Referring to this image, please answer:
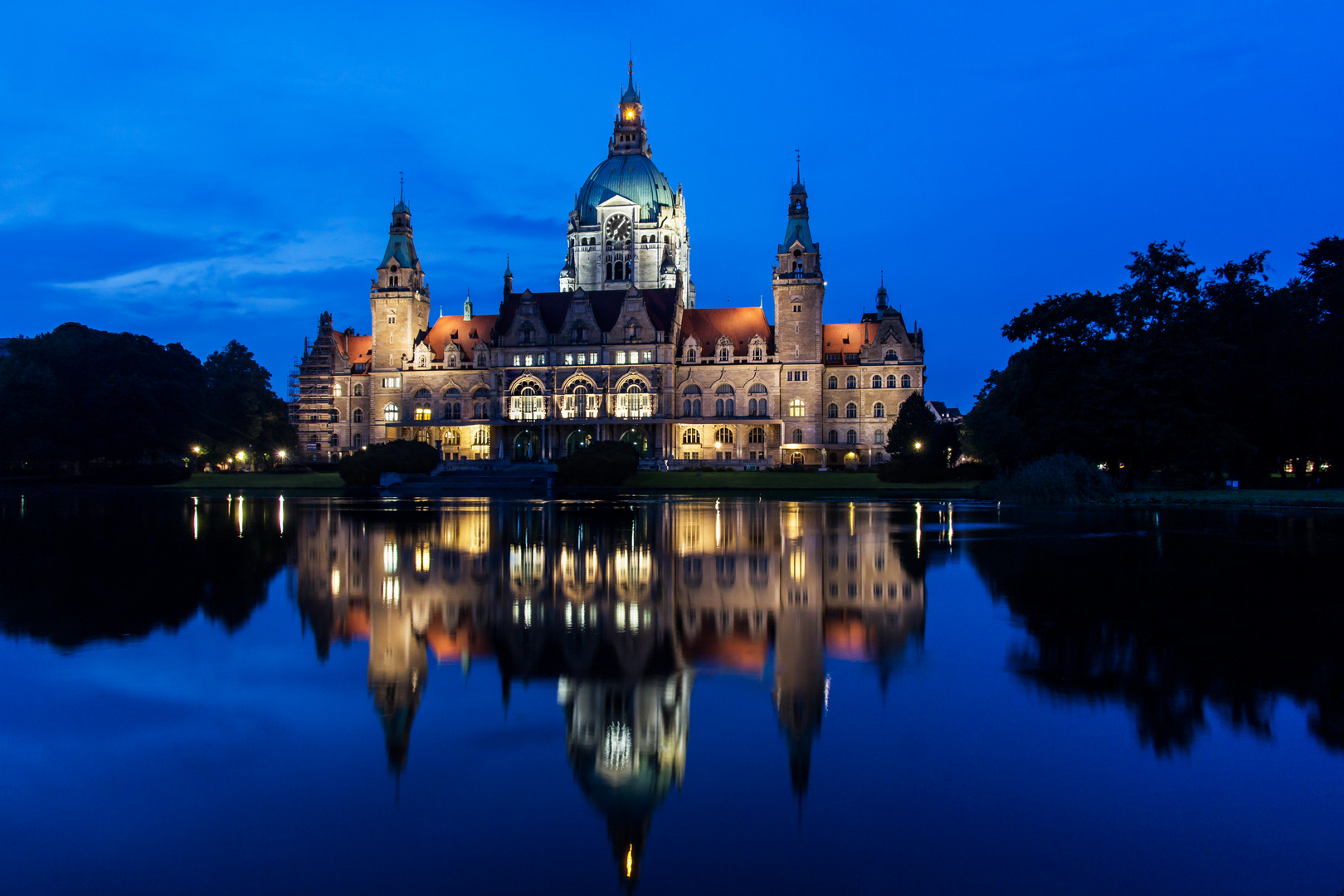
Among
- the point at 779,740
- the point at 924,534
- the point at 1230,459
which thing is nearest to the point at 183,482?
the point at 924,534

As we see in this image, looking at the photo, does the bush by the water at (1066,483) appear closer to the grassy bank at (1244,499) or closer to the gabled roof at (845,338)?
the grassy bank at (1244,499)

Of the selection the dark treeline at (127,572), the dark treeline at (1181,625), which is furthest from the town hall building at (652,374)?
the dark treeline at (1181,625)

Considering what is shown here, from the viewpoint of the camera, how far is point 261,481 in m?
74.7

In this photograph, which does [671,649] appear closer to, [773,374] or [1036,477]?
[1036,477]

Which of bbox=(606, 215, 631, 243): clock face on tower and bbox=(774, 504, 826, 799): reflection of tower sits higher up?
bbox=(606, 215, 631, 243): clock face on tower

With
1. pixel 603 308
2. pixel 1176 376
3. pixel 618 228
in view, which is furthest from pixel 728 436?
pixel 1176 376

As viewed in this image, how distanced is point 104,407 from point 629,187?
210 feet

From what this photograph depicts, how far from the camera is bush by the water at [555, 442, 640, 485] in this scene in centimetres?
6819

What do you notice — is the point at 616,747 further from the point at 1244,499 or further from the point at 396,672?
the point at 1244,499

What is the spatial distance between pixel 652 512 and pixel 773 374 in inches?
2316

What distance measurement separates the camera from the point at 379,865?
5.81 m

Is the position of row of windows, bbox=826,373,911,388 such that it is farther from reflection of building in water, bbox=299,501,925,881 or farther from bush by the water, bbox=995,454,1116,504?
reflection of building in water, bbox=299,501,925,881

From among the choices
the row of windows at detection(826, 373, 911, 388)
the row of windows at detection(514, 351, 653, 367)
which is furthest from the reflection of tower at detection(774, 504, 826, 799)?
the row of windows at detection(826, 373, 911, 388)

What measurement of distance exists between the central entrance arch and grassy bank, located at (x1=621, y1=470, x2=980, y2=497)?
81.3 ft
